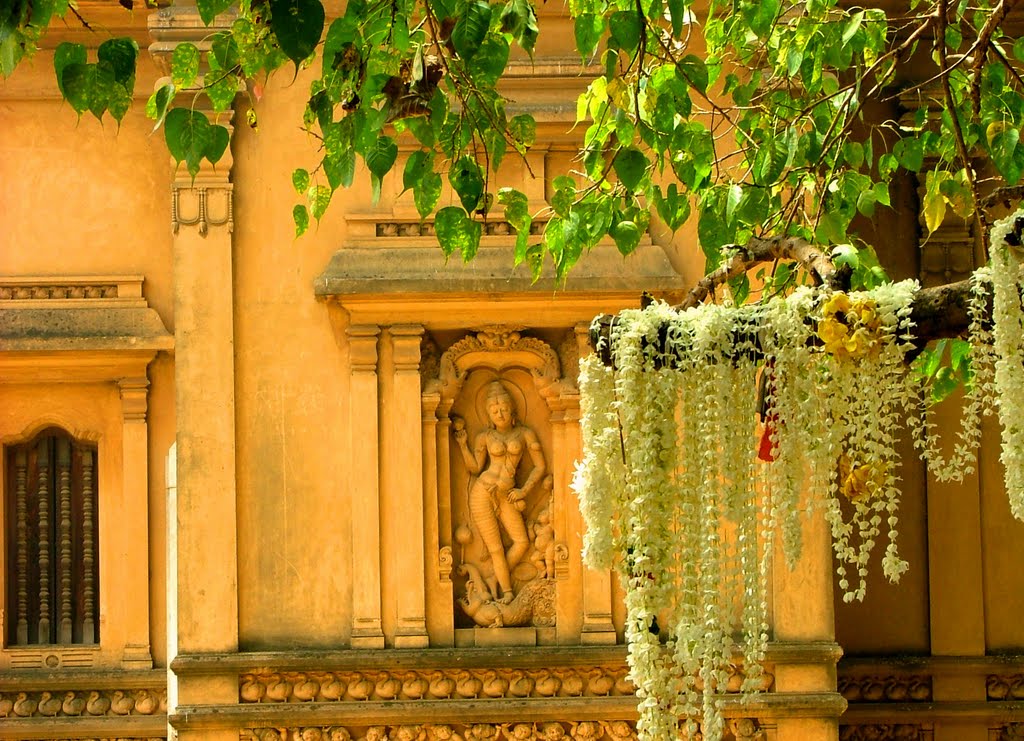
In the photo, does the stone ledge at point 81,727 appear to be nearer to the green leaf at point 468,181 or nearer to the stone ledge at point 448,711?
the stone ledge at point 448,711

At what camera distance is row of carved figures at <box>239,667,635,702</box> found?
10.2 metres

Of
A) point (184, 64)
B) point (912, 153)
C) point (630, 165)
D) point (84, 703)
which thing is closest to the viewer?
point (184, 64)

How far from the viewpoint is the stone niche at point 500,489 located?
10.4m

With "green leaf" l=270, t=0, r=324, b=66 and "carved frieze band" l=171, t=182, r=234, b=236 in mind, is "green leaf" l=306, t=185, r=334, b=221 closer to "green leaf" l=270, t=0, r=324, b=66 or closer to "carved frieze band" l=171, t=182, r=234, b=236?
"green leaf" l=270, t=0, r=324, b=66

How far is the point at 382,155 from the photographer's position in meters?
6.76

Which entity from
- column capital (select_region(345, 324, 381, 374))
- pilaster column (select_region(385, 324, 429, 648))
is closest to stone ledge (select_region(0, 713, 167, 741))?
pilaster column (select_region(385, 324, 429, 648))

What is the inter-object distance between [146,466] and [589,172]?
3964 millimetres

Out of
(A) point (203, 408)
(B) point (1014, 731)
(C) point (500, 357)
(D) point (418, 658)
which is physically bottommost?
(B) point (1014, 731)

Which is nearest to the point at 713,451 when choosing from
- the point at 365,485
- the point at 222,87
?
the point at 222,87

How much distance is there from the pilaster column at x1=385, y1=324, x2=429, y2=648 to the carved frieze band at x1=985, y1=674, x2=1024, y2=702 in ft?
12.2

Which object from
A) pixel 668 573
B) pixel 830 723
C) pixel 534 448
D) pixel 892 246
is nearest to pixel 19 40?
pixel 668 573

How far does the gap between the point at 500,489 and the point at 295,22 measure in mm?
5199

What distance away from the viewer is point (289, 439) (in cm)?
1038

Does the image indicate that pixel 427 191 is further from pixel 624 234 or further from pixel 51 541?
pixel 51 541
